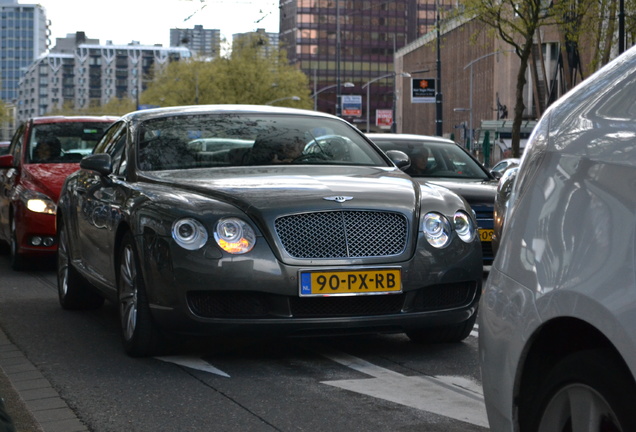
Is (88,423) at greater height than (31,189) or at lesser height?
Result: lesser

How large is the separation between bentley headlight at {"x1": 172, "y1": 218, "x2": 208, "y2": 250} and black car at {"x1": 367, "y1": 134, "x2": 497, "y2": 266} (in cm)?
565

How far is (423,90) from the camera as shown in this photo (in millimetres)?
50812

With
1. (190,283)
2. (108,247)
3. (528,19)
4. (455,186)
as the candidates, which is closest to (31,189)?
(455,186)

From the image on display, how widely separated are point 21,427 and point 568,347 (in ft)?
9.02

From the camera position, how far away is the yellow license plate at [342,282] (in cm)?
638

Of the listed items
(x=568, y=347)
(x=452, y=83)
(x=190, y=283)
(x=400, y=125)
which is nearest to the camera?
(x=568, y=347)

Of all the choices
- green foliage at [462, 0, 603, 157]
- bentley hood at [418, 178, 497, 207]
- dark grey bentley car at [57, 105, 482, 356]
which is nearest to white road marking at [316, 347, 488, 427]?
dark grey bentley car at [57, 105, 482, 356]

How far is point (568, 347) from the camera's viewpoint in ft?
10.0

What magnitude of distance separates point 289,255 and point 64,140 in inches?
317

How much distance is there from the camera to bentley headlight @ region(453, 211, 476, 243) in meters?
6.82

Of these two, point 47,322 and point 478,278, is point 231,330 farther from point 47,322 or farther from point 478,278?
point 47,322

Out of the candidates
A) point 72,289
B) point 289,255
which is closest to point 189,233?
point 289,255

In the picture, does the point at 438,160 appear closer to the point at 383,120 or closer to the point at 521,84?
the point at 521,84

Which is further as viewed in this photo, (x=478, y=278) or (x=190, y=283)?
(x=478, y=278)
